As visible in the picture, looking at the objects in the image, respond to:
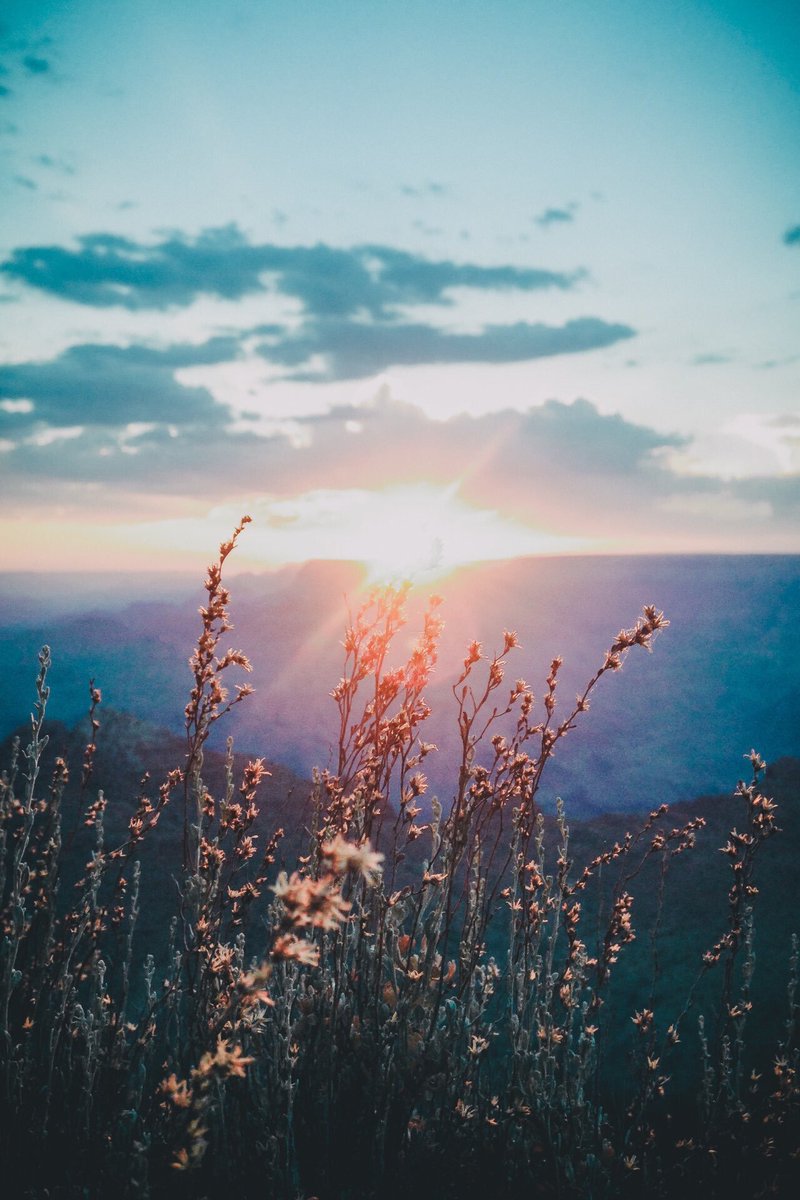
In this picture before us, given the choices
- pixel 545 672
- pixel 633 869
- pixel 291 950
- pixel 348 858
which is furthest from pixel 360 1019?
pixel 545 672

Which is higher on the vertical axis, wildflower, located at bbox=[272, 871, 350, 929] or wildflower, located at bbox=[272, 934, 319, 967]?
wildflower, located at bbox=[272, 871, 350, 929]

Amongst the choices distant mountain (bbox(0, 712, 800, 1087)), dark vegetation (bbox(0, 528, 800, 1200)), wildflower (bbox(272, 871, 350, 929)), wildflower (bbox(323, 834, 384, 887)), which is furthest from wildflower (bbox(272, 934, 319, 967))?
distant mountain (bbox(0, 712, 800, 1087))

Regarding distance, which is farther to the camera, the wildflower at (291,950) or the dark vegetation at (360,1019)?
the dark vegetation at (360,1019)

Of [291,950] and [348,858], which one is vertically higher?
[348,858]

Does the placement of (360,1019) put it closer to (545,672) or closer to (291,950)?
(291,950)

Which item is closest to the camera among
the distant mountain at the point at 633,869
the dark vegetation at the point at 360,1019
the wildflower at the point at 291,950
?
the wildflower at the point at 291,950

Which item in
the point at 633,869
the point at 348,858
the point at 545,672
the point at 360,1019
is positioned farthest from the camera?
the point at 545,672

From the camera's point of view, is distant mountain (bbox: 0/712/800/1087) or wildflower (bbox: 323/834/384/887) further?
distant mountain (bbox: 0/712/800/1087)

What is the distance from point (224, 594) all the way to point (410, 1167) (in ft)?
7.49

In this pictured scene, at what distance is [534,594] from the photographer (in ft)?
111

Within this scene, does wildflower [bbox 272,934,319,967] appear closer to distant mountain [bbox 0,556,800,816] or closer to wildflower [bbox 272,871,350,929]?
wildflower [bbox 272,871,350,929]

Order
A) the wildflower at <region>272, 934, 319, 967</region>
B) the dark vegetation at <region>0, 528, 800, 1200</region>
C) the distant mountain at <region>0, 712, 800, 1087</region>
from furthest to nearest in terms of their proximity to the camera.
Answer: the distant mountain at <region>0, 712, 800, 1087</region> < the dark vegetation at <region>0, 528, 800, 1200</region> < the wildflower at <region>272, 934, 319, 967</region>

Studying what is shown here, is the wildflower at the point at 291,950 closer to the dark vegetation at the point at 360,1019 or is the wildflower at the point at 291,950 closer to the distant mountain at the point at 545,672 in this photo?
the dark vegetation at the point at 360,1019

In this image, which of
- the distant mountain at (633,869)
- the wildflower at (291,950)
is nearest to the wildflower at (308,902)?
the wildflower at (291,950)
